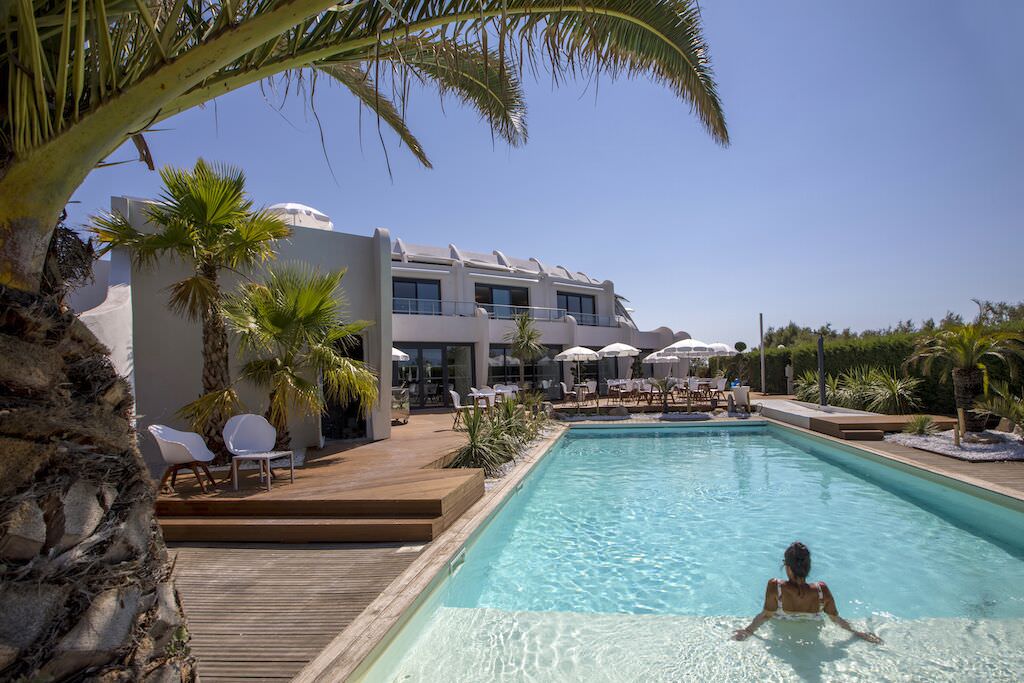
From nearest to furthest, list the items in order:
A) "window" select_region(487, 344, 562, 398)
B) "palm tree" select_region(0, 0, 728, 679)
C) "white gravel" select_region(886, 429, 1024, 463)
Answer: "palm tree" select_region(0, 0, 728, 679), "white gravel" select_region(886, 429, 1024, 463), "window" select_region(487, 344, 562, 398)

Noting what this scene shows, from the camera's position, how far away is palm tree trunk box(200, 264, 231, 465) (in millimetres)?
7738

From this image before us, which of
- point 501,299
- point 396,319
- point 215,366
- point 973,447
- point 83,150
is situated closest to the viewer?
point 83,150

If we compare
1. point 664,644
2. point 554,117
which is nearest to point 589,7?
point 554,117

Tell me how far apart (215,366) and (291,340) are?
1.11m

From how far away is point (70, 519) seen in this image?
1542 millimetres

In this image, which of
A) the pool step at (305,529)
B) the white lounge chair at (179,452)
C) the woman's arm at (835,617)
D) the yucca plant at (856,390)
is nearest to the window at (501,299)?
the yucca plant at (856,390)

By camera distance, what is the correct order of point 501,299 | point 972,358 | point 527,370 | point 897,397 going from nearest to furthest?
point 972,358, point 897,397, point 527,370, point 501,299

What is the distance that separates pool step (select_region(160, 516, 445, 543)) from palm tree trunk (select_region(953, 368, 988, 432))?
9.72 meters

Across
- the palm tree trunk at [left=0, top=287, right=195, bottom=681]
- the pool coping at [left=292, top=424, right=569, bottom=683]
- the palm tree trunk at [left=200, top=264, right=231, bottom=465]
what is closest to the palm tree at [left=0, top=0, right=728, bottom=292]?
the palm tree trunk at [left=0, top=287, right=195, bottom=681]

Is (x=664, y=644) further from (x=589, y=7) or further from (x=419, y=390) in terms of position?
(x=419, y=390)

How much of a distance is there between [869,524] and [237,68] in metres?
8.17

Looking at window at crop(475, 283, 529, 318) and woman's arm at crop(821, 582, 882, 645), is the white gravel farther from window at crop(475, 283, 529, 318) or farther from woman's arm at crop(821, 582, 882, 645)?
window at crop(475, 283, 529, 318)

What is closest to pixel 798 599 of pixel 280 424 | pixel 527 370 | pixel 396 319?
pixel 280 424

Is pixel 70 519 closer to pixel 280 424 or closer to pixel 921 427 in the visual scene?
pixel 280 424
